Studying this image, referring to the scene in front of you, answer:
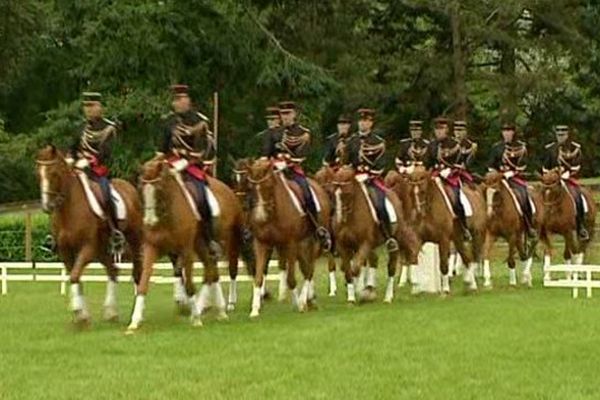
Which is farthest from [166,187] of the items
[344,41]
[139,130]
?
[344,41]


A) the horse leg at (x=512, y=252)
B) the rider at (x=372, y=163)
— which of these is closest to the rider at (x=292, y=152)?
the rider at (x=372, y=163)

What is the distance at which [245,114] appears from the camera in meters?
49.4

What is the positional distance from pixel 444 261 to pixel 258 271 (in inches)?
216

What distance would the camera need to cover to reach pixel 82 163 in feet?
64.1

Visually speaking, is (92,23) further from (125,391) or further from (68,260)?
(125,391)

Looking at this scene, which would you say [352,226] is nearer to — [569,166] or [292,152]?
[292,152]

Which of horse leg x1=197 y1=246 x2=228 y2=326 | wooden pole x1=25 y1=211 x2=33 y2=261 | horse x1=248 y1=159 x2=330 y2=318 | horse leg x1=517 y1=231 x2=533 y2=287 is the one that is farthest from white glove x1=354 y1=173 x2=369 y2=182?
wooden pole x1=25 y1=211 x2=33 y2=261

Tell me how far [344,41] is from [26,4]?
662 inches

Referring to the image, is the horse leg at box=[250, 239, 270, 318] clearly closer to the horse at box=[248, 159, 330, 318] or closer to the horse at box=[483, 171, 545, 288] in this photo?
the horse at box=[248, 159, 330, 318]

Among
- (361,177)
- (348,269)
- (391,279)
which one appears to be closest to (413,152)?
(391,279)

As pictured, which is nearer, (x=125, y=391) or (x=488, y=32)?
(x=125, y=391)

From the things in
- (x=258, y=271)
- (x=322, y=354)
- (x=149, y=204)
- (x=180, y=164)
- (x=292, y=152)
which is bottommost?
(x=322, y=354)

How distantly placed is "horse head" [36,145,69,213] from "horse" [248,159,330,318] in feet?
9.76

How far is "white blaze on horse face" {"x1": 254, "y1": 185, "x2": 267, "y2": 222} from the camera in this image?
20.5 metres
